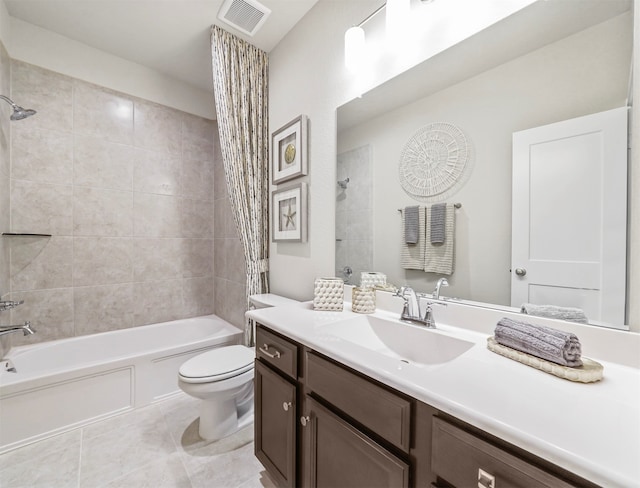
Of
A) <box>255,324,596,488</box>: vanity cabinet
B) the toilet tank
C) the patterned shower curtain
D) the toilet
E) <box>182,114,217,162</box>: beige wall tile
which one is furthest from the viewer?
<box>182,114,217,162</box>: beige wall tile

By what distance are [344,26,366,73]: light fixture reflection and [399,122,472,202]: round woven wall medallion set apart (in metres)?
0.51

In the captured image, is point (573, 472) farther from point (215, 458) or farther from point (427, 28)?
point (215, 458)

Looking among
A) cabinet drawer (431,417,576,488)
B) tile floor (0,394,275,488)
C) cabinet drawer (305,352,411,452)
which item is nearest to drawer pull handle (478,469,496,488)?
cabinet drawer (431,417,576,488)

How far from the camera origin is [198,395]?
1.54 metres

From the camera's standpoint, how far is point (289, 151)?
184 centimetres

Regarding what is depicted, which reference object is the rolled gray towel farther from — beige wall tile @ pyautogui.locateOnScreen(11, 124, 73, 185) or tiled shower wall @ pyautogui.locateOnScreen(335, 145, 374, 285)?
beige wall tile @ pyautogui.locateOnScreen(11, 124, 73, 185)

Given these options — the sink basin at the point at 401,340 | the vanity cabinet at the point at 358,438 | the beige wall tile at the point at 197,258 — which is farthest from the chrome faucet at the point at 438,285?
the beige wall tile at the point at 197,258

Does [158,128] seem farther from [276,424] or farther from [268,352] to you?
[276,424]

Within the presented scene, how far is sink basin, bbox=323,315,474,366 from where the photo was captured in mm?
956

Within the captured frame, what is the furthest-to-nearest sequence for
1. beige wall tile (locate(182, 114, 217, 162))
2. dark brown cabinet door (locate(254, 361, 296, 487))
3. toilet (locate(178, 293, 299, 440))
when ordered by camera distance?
beige wall tile (locate(182, 114, 217, 162)), toilet (locate(178, 293, 299, 440)), dark brown cabinet door (locate(254, 361, 296, 487))

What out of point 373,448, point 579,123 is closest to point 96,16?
point 579,123

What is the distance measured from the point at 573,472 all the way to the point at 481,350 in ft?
1.42

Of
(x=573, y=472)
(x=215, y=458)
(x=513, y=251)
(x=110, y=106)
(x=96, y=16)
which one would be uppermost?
(x=96, y=16)

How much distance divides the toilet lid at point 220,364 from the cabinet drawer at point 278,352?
45 centimetres
